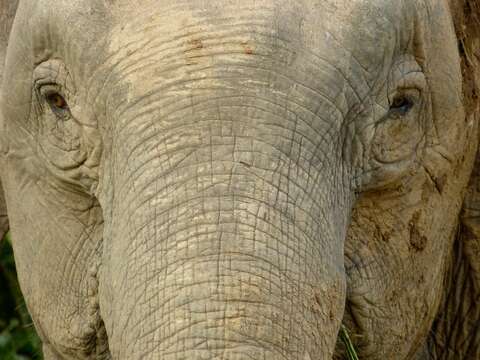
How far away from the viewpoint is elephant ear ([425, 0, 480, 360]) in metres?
4.51

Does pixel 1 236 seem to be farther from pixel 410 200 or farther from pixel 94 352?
pixel 410 200

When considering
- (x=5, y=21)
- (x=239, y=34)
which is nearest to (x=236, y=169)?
(x=239, y=34)

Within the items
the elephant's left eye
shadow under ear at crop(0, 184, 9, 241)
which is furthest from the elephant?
shadow under ear at crop(0, 184, 9, 241)

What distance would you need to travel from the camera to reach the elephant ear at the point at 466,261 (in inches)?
178

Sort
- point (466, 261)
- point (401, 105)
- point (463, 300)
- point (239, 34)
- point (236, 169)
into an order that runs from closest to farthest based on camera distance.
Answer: point (236, 169) → point (239, 34) → point (401, 105) → point (466, 261) → point (463, 300)

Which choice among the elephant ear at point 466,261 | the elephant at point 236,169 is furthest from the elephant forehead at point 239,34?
the elephant ear at point 466,261

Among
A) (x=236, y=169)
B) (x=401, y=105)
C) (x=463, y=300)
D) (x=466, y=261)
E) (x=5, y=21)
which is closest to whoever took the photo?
(x=236, y=169)

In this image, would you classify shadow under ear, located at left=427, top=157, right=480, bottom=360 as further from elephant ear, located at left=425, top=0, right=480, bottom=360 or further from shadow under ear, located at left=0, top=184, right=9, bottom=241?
shadow under ear, located at left=0, top=184, right=9, bottom=241

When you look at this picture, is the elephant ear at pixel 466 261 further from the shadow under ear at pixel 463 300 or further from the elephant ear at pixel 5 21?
the elephant ear at pixel 5 21

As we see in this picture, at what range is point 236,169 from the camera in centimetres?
371

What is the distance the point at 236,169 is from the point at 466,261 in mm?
1342

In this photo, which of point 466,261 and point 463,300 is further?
point 463,300

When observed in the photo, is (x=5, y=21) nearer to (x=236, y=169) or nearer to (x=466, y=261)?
(x=236, y=169)

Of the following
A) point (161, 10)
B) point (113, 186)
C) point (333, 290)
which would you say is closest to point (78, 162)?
point (113, 186)
